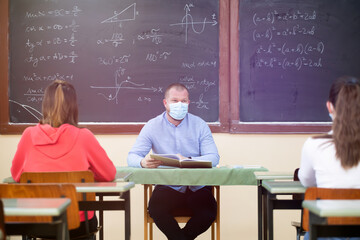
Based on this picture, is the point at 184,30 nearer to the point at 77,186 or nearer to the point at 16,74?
the point at 16,74

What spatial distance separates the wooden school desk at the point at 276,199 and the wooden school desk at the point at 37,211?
917mm

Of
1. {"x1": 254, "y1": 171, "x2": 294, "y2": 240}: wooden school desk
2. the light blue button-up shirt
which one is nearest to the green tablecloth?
{"x1": 254, "y1": 171, "x2": 294, "y2": 240}: wooden school desk

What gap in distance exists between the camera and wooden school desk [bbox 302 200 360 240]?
137cm

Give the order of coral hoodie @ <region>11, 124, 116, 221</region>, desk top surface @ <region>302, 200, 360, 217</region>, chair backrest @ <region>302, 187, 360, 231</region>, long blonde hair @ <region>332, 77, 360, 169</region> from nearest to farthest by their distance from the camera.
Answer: desk top surface @ <region>302, 200, 360, 217</region> → chair backrest @ <region>302, 187, 360, 231</region> → long blonde hair @ <region>332, 77, 360, 169</region> → coral hoodie @ <region>11, 124, 116, 221</region>

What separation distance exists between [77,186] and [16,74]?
2.39 meters

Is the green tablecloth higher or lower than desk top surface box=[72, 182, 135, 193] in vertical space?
lower

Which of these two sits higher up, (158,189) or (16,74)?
(16,74)

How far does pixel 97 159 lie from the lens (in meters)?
2.23

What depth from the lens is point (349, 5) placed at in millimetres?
3850

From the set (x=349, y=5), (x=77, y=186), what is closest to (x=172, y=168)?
(x=77, y=186)

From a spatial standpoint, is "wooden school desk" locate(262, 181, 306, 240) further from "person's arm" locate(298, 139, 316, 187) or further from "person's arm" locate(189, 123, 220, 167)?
"person's arm" locate(189, 123, 220, 167)

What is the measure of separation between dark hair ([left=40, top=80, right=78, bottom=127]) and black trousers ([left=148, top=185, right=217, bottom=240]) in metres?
0.93

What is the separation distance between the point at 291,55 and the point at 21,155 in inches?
102

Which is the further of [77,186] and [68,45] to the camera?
[68,45]
